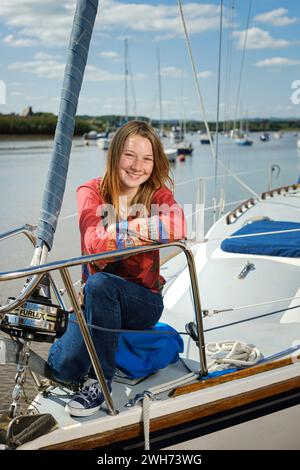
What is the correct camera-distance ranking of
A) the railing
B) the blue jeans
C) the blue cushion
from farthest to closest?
the blue cushion < the blue jeans < the railing

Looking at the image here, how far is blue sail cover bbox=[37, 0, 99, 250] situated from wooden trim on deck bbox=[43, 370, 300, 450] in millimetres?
825

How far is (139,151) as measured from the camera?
2.68 meters

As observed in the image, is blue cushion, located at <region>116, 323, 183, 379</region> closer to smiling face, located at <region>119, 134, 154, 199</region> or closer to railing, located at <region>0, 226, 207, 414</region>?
railing, located at <region>0, 226, 207, 414</region>

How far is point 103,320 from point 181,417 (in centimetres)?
55

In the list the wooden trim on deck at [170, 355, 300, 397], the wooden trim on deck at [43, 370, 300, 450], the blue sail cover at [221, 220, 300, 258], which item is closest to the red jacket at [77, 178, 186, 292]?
the wooden trim on deck at [170, 355, 300, 397]

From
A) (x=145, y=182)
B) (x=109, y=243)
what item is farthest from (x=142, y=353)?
(x=145, y=182)

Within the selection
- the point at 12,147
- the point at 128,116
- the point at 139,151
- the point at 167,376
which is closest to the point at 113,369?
the point at 167,376

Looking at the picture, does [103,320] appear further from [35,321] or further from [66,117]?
[66,117]

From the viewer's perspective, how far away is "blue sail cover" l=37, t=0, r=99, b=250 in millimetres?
2482

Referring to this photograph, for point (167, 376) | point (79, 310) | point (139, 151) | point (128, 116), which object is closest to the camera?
point (79, 310)

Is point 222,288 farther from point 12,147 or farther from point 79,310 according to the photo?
point 12,147

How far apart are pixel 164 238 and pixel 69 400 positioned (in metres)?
0.87

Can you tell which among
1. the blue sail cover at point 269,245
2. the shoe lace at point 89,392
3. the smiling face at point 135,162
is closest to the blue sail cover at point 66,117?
the smiling face at point 135,162

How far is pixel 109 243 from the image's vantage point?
98.5 inches
